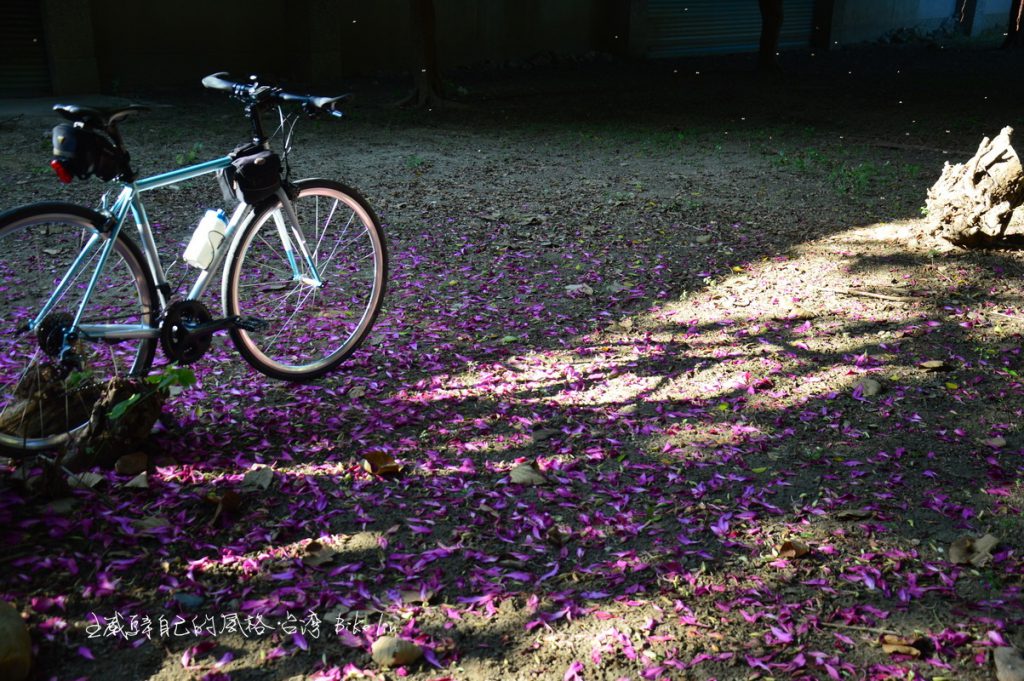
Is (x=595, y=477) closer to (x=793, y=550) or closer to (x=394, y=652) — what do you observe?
(x=793, y=550)

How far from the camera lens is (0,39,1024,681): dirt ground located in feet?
7.76

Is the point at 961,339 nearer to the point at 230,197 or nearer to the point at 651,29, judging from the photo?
the point at 230,197

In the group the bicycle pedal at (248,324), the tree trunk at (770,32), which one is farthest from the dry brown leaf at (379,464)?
the tree trunk at (770,32)

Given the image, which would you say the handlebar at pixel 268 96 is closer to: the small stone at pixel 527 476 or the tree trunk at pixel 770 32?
the small stone at pixel 527 476

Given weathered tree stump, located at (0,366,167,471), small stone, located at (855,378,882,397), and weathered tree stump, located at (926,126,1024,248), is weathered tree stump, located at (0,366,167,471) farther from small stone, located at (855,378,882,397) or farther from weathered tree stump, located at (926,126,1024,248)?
weathered tree stump, located at (926,126,1024,248)

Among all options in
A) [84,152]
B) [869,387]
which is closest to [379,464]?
[84,152]

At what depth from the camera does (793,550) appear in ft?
8.93

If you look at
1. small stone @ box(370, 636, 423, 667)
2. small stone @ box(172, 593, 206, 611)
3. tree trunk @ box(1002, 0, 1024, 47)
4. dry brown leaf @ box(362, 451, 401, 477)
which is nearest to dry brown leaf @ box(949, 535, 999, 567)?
small stone @ box(370, 636, 423, 667)

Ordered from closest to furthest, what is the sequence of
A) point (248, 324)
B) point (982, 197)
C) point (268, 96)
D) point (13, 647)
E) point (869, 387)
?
point (13, 647)
point (268, 96)
point (248, 324)
point (869, 387)
point (982, 197)

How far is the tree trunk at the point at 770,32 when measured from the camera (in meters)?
15.3

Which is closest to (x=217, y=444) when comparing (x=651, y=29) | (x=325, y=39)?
(x=325, y=39)

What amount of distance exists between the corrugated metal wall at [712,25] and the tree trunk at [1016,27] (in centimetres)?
513

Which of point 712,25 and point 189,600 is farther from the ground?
point 712,25

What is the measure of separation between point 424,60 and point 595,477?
883cm
